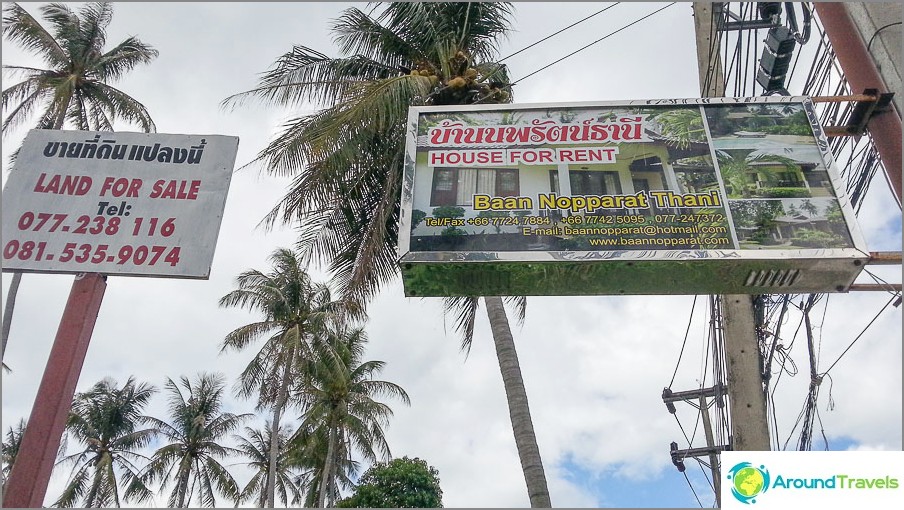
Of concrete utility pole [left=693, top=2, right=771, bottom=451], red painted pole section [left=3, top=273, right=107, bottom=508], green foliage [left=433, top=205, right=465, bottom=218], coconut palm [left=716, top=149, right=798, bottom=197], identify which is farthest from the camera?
concrete utility pole [left=693, top=2, right=771, bottom=451]

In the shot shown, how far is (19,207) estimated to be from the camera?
6.11 m

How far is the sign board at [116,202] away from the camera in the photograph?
5.85 metres

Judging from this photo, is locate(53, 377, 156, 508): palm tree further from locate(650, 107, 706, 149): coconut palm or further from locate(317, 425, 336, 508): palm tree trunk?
locate(650, 107, 706, 149): coconut palm

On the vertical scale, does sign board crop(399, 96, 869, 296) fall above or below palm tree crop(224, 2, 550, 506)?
below

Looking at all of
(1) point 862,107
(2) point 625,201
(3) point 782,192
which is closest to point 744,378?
(3) point 782,192

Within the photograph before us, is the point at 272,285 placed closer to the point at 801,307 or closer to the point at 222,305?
the point at 222,305

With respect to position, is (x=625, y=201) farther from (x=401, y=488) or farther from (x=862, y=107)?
(x=401, y=488)

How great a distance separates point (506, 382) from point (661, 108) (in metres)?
5.88

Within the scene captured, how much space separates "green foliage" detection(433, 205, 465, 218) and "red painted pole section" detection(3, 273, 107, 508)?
2.87m

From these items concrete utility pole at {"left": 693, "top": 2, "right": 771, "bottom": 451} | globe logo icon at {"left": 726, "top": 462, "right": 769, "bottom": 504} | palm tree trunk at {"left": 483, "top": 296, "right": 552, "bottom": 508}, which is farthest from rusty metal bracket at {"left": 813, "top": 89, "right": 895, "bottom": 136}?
palm tree trunk at {"left": 483, "top": 296, "right": 552, "bottom": 508}

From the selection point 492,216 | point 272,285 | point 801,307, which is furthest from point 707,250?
point 272,285

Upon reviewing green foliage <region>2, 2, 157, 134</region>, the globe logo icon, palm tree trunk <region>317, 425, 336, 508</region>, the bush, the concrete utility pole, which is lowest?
the globe logo icon

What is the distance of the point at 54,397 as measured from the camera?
5.22m

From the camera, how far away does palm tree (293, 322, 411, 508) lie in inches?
1090
